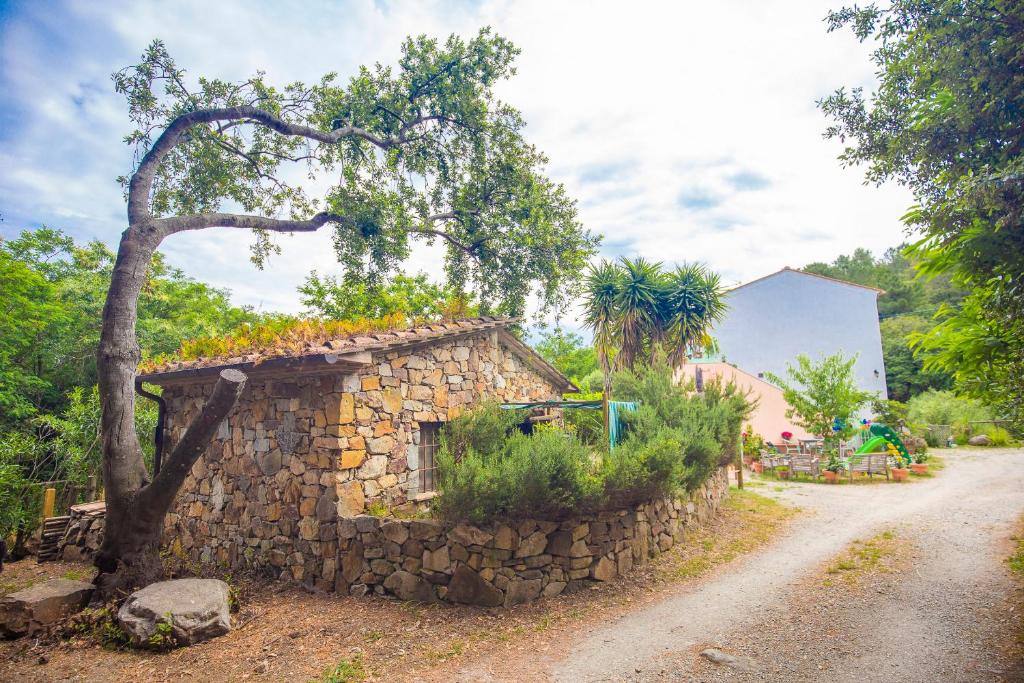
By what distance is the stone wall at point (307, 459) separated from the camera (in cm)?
674

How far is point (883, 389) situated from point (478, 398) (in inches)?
871

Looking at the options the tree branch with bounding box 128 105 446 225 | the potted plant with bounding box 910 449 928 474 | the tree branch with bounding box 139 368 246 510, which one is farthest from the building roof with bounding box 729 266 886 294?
the tree branch with bounding box 139 368 246 510

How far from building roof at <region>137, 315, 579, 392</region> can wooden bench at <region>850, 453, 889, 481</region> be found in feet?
34.0

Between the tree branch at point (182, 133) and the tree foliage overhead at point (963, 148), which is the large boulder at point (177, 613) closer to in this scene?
the tree branch at point (182, 133)

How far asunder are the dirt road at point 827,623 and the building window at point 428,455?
3.45 meters

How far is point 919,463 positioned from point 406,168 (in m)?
16.1

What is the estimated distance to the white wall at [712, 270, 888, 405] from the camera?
75.7ft

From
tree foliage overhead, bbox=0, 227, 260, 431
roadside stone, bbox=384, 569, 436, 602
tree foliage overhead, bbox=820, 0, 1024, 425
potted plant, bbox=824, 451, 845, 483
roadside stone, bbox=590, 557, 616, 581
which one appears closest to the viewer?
tree foliage overhead, bbox=820, 0, 1024, 425

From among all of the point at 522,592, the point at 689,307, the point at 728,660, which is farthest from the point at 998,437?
the point at 522,592

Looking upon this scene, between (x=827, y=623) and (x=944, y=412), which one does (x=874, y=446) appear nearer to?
(x=944, y=412)

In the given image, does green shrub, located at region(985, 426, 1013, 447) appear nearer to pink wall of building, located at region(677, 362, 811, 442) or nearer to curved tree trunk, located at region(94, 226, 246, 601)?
pink wall of building, located at region(677, 362, 811, 442)

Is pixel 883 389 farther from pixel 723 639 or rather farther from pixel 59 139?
pixel 59 139

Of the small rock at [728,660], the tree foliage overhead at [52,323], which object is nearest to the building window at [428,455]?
the small rock at [728,660]

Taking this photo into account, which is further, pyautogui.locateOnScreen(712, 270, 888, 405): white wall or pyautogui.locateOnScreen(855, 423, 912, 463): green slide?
pyautogui.locateOnScreen(712, 270, 888, 405): white wall
